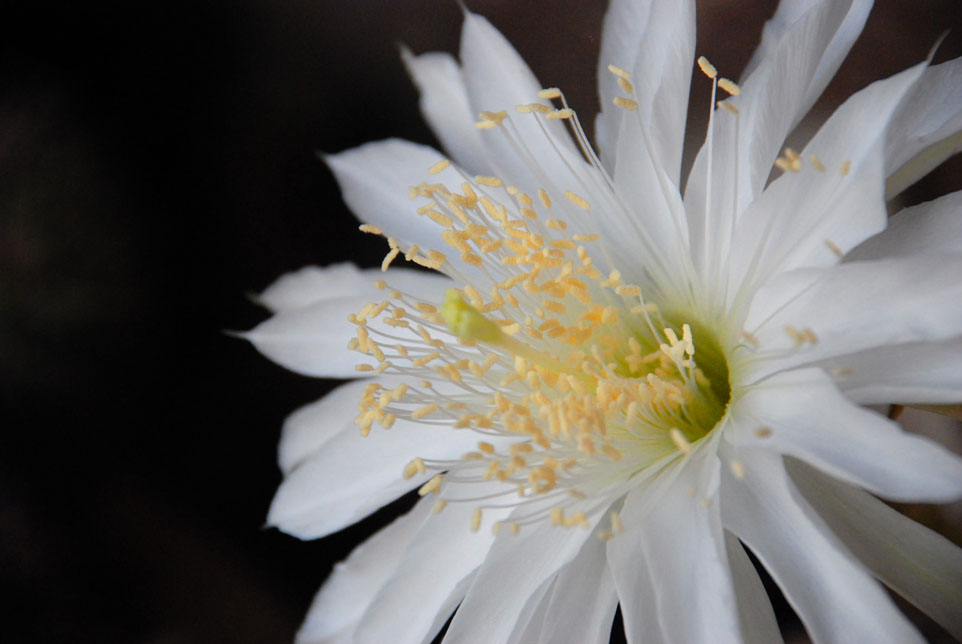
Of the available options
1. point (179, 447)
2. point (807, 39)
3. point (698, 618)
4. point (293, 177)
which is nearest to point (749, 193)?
point (807, 39)

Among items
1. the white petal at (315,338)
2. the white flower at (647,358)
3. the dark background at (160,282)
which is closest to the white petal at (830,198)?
the white flower at (647,358)

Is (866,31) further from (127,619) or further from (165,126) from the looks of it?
(127,619)

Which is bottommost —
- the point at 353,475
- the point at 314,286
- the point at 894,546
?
the point at 894,546

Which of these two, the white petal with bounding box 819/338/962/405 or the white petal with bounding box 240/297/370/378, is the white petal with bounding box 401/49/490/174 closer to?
the white petal with bounding box 240/297/370/378

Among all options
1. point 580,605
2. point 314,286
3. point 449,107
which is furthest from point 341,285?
point 580,605

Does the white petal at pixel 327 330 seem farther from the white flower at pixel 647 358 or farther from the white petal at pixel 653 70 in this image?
the white petal at pixel 653 70

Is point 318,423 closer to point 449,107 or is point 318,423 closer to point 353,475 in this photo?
point 353,475
